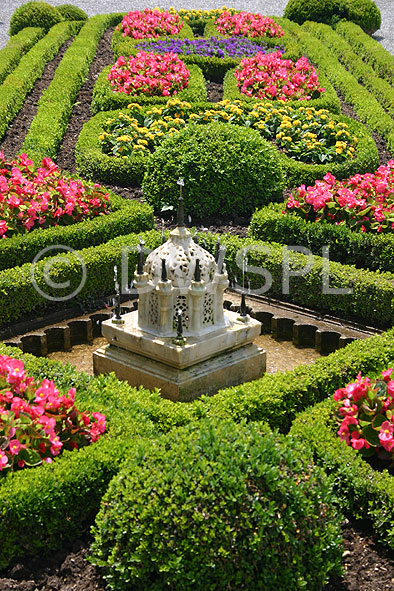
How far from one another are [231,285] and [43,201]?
2885mm

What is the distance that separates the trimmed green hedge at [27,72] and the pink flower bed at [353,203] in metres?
7.51

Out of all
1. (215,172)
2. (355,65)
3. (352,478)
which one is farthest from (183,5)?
(352,478)

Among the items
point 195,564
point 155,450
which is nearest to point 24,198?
point 155,450

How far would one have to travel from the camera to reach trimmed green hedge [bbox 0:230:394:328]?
398 inches

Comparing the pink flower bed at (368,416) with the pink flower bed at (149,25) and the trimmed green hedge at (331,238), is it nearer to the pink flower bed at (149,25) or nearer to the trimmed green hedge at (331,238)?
the trimmed green hedge at (331,238)

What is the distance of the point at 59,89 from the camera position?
1906cm

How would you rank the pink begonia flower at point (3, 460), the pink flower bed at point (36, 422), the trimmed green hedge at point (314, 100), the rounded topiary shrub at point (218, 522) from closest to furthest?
the rounded topiary shrub at point (218, 522) → the pink begonia flower at point (3, 460) → the pink flower bed at point (36, 422) → the trimmed green hedge at point (314, 100)

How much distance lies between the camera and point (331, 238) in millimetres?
11383

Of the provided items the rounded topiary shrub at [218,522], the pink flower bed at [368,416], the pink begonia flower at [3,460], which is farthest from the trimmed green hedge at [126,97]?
the rounded topiary shrub at [218,522]

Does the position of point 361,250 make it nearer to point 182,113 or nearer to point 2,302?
point 2,302

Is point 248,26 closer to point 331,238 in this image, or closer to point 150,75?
point 150,75

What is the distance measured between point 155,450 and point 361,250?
6.09 metres

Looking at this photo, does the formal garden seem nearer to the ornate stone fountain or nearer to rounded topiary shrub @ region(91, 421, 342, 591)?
rounded topiary shrub @ region(91, 421, 342, 591)

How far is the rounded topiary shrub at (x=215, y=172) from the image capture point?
12617 mm
